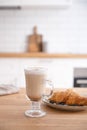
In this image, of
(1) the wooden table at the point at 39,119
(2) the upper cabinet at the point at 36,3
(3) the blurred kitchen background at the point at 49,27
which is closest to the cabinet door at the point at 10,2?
(2) the upper cabinet at the point at 36,3

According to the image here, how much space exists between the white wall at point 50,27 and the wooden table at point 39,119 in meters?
2.34

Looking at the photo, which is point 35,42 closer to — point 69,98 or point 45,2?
point 45,2

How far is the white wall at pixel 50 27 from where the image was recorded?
3.31 m

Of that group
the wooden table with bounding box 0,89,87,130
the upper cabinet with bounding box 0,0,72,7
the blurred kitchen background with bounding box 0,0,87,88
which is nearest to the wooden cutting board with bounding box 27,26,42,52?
the blurred kitchen background with bounding box 0,0,87,88

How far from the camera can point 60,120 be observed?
83cm

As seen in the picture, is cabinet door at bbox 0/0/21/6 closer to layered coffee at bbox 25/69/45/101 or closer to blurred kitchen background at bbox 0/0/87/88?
blurred kitchen background at bbox 0/0/87/88

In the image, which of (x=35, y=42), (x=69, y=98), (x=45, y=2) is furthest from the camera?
(x=35, y=42)

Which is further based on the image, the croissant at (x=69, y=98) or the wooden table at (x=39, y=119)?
the croissant at (x=69, y=98)

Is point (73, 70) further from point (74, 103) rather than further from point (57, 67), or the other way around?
point (74, 103)

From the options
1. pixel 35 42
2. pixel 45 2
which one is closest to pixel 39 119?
pixel 45 2

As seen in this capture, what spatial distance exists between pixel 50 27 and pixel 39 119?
2.57 m

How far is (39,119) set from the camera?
84cm

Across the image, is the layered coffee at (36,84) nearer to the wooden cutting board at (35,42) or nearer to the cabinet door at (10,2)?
the cabinet door at (10,2)

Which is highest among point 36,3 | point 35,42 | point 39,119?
point 36,3
